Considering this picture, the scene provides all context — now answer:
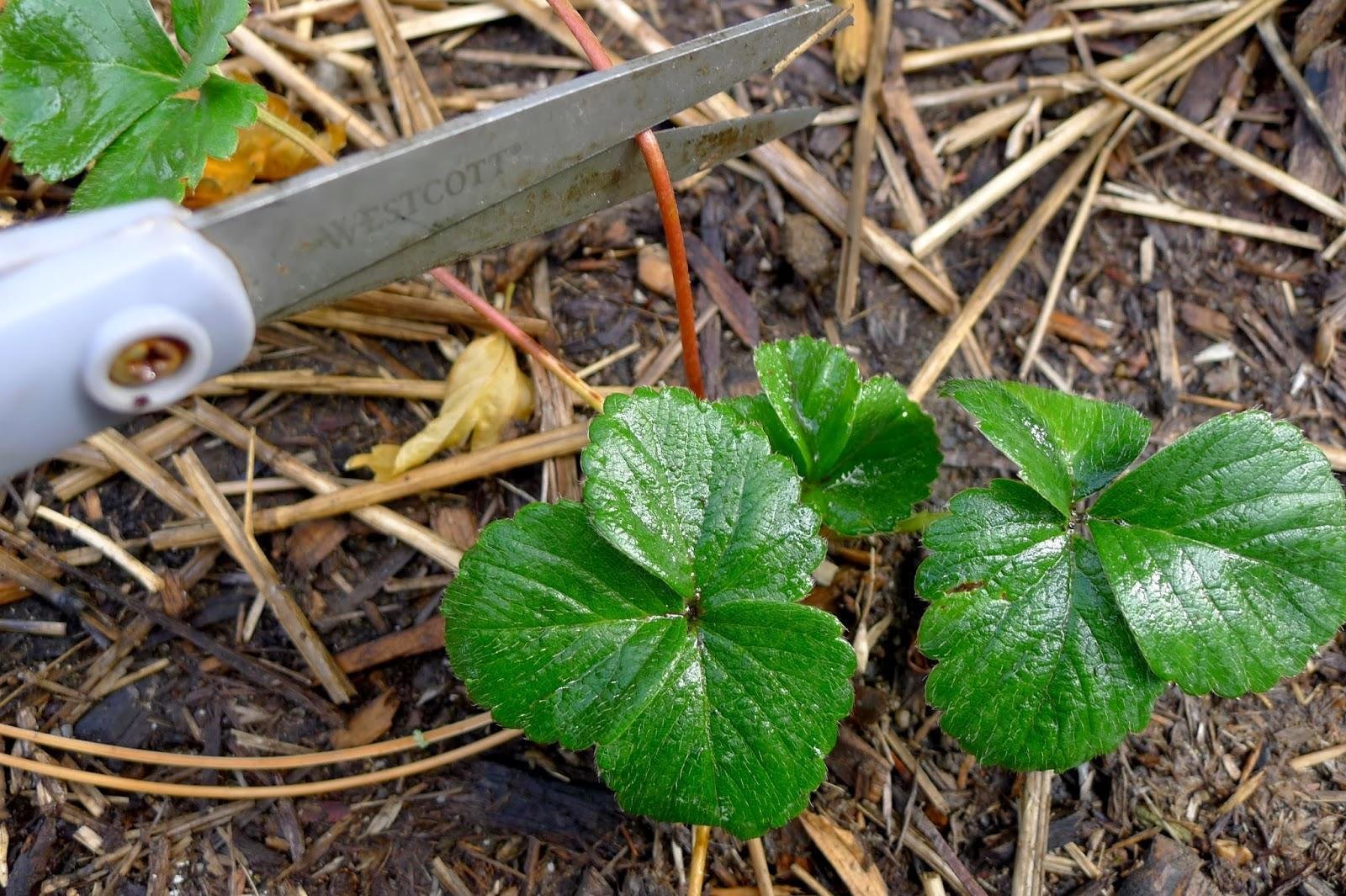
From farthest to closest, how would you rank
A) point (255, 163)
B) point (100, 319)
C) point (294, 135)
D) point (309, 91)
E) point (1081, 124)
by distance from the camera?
point (1081, 124) → point (309, 91) → point (255, 163) → point (294, 135) → point (100, 319)

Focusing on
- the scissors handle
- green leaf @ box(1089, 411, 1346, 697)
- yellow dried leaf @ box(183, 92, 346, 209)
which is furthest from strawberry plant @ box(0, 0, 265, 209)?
green leaf @ box(1089, 411, 1346, 697)

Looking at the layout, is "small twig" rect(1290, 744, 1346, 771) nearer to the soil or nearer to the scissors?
the soil

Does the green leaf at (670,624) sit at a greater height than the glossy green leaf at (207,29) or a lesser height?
lesser

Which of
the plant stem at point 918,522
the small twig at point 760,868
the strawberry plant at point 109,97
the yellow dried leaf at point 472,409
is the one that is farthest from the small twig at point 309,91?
the small twig at point 760,868

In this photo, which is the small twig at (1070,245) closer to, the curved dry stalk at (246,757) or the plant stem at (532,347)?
the plant stem at (532,347)

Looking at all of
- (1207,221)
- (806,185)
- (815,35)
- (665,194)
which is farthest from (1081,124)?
(665,194)

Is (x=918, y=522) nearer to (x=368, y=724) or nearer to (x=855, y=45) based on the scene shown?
(x=368, y=724)
